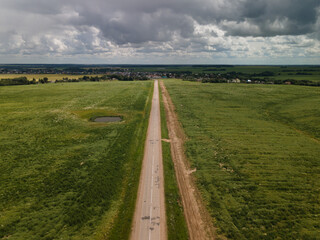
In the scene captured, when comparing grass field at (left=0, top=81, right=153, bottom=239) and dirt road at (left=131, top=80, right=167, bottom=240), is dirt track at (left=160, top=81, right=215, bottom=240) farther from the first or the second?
grass field at (left=0, top=81, right=153, bottom=239)

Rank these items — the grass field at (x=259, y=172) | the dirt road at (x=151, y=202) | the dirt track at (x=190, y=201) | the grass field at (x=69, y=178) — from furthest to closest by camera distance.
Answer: the grass field at (x=259, y=172) < the grass field at (x=69, y=178) < the dirt track at (x=190, y=201) < the dirt road at (x=151, y=202)

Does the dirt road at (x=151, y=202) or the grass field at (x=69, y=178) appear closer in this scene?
the dirt road at (x=151, y=202)

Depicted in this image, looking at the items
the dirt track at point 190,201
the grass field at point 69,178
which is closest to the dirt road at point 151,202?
the grass field at point 69,178

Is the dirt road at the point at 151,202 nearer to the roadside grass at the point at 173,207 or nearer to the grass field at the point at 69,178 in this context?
the roadside grass at the point at 173,207

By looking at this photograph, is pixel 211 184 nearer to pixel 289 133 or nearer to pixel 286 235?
pixel 286 235

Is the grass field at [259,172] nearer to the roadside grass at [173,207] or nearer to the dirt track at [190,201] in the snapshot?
the dirt track at [190,201]

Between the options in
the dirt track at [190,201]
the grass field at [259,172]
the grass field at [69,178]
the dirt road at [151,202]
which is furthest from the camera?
the grass field at [259,172]

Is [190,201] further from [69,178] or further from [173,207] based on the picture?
[69,178]
